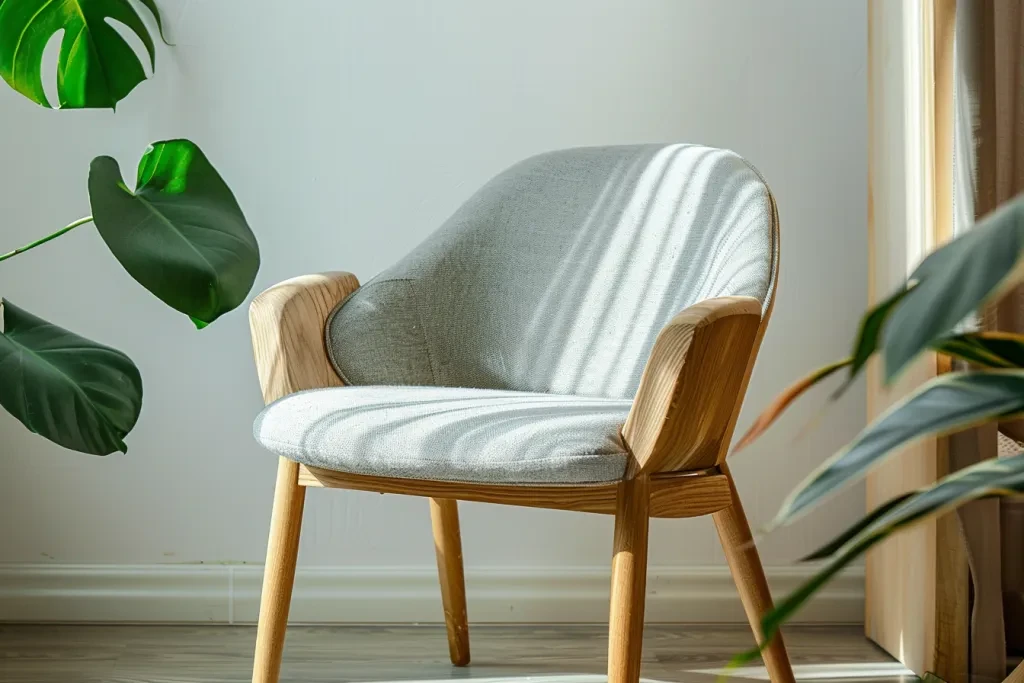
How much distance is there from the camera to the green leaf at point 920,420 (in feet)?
1.23

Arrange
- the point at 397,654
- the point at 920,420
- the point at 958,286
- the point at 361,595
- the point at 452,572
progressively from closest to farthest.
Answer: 1. the point at 958,286
2. the point at 920,420
3. the point at 452,572
4. the point at 397,654
5. the point at 361,595

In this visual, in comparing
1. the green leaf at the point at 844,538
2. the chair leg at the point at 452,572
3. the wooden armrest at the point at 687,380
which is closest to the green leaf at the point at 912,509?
the green leaf at the point at 844,538

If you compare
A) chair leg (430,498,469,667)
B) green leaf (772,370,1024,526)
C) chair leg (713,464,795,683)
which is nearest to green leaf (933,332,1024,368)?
green leaf (772,370,1024,526)

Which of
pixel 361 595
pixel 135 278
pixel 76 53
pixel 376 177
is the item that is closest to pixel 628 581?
pixel 135 278

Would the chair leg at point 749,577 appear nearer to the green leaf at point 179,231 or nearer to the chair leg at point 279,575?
the chair leg at point 279,575

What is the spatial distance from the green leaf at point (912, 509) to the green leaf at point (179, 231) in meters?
0.88

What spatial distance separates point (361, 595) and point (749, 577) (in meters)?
0.86

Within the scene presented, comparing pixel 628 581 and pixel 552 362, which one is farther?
pixel 552 362

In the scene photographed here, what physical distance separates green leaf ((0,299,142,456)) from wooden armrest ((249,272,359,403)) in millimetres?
174

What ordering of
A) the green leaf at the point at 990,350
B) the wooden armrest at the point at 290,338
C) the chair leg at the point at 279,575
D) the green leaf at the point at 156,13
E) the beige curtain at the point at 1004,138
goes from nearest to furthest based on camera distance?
the green leaf at the point at 990,350 < the chair leg at the point at 279,575 < the wooden armrest at the point at 290,338 < the beige curtain at the point at 1004,138 < the green leaf at the point at 156,13

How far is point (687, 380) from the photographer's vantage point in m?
0.96

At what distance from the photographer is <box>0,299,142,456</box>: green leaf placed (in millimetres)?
1140

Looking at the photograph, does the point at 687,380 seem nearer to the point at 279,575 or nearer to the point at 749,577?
the point at 749,577

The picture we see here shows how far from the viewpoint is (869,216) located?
5.55 ft
